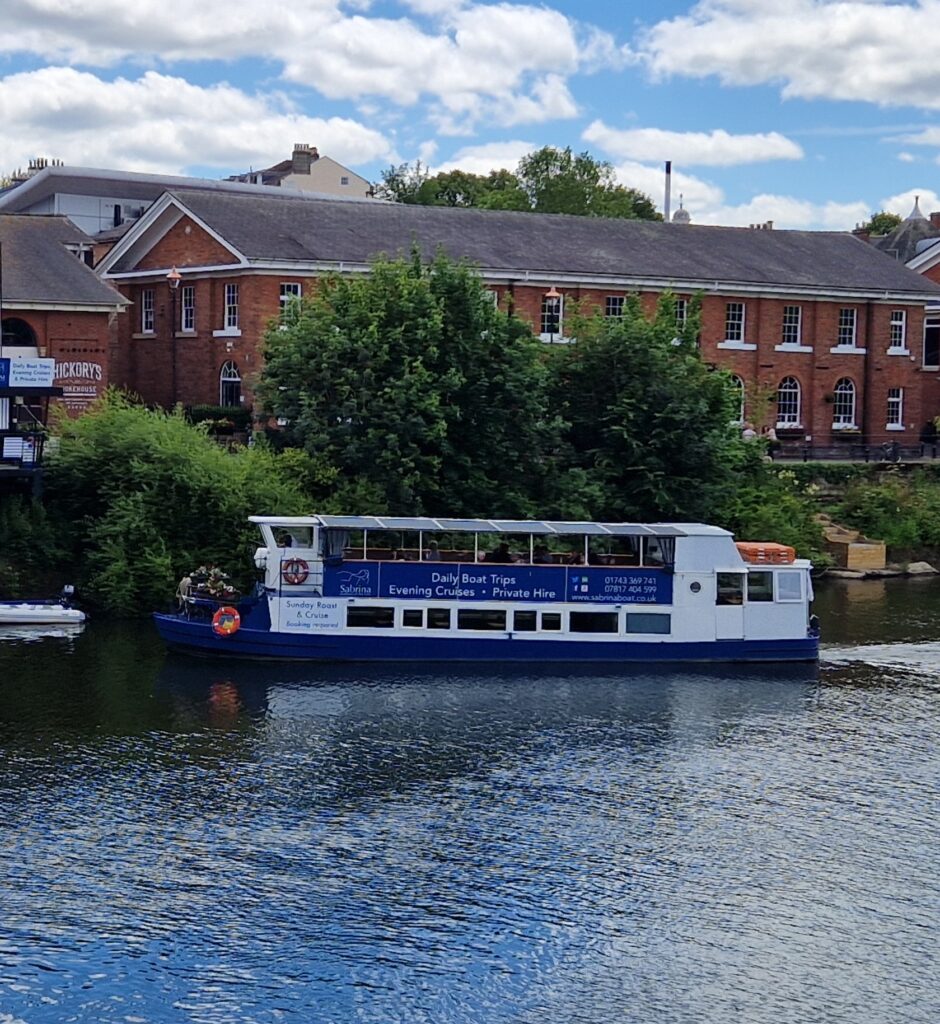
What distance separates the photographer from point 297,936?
951 inches

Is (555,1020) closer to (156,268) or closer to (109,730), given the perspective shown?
(109,730)

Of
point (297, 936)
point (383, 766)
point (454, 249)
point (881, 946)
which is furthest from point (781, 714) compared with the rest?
point (454, 249)

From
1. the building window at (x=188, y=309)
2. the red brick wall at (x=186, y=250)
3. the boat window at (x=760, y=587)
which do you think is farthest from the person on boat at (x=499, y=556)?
the building window at (x=188, y=309)

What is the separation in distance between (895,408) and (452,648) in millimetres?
40885

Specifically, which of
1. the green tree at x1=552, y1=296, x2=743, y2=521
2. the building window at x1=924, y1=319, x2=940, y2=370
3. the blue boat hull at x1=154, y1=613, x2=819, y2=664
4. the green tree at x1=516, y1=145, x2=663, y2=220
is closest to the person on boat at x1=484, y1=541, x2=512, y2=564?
the blue boat hull at x1=154, y1=613, x2=819, y2=664

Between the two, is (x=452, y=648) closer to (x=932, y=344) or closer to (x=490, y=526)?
(x=490, y=526)

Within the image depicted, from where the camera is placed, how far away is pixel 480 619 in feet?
145

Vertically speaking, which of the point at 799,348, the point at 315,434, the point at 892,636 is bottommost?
the point at 892,636

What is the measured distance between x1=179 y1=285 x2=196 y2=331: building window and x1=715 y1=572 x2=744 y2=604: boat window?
101ft

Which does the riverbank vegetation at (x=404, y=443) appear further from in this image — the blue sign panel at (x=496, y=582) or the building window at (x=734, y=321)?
the building window at (x=734, y=321)

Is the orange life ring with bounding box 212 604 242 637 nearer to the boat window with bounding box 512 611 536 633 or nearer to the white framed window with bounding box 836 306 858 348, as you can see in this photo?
the boat window with bounding box 512 611 536 633

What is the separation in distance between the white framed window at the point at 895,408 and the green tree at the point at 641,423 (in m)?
22.1

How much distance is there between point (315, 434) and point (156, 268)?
819 inches

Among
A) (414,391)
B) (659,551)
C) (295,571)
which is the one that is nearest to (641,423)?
(414,391)
